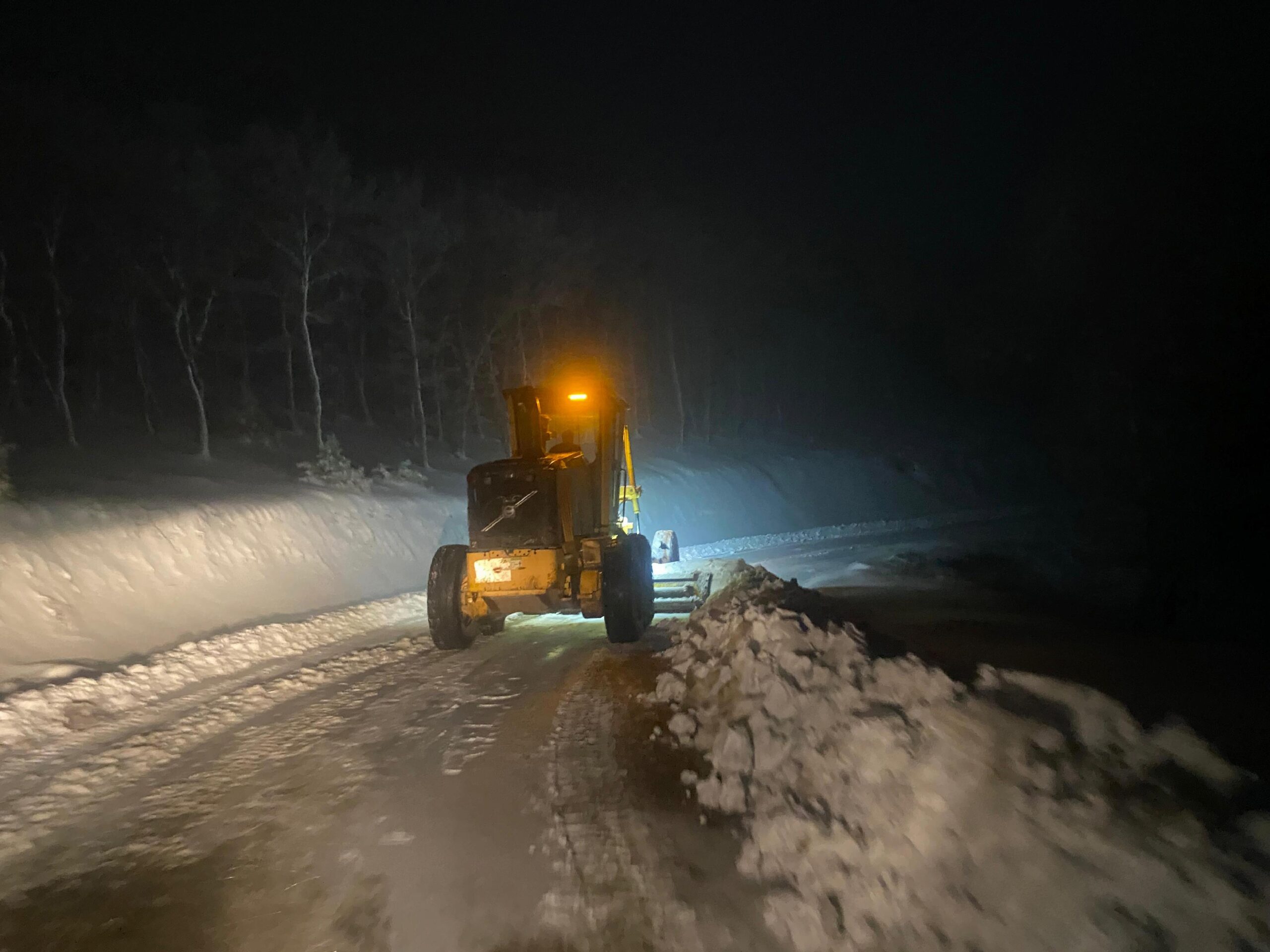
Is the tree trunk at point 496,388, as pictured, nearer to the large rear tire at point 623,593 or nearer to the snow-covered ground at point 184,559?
the snow-covered ground at point 184,559

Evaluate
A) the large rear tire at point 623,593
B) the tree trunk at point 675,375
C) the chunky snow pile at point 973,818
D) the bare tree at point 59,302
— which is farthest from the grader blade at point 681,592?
the tree trunk at point 675,375

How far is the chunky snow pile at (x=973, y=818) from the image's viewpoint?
11.6ft

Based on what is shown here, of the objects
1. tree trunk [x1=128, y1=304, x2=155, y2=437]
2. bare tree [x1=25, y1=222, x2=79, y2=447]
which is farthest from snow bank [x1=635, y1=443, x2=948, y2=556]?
tree trunk [x1=128, y1=304, x2=155, y2=437]

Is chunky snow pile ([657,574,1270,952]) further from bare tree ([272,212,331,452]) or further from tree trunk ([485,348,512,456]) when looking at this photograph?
tree trunk ([485,348,512,456])

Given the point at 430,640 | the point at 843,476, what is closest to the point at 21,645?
the point at 430,640

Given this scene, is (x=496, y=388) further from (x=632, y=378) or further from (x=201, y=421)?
(x=201, y=421)

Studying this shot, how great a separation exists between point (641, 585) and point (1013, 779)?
6.61 m

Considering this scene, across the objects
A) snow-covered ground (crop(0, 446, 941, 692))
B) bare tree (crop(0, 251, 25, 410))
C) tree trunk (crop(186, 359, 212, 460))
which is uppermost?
bare tree (crop(0, 251, 25, 410))

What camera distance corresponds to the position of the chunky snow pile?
3.53 metres

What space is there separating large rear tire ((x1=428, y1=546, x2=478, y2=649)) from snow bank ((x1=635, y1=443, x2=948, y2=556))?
15080 mm

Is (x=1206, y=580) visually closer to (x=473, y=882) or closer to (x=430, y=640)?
(x=430, y=640)

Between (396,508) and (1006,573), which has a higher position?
(396,508)

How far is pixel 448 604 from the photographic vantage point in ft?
33.5

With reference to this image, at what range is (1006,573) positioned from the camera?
1809 centimetres
